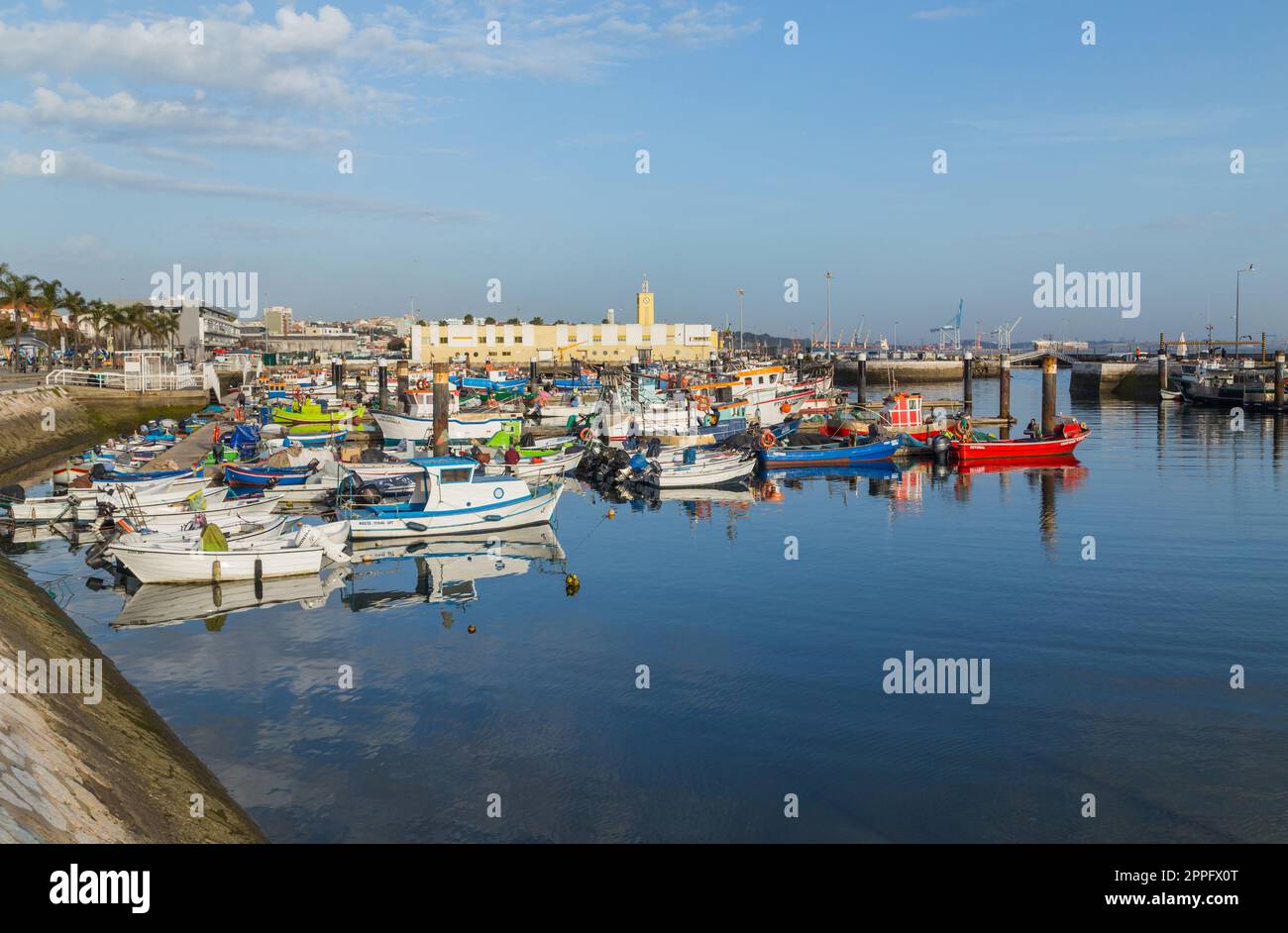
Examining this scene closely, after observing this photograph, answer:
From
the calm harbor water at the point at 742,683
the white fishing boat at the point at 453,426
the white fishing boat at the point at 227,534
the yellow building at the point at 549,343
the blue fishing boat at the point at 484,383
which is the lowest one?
the calm harbor water at the point at 742,683

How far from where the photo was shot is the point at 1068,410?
290ft

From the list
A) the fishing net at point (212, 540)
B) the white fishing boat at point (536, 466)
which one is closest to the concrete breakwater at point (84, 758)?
the fishing net at point (212, 540)

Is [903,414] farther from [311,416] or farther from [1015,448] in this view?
[311,416]

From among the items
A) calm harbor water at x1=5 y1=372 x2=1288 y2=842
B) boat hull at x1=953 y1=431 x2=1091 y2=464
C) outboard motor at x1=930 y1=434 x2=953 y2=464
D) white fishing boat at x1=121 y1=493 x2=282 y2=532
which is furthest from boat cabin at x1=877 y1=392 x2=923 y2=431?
white fishing boat at x1=121 y1=493 x2=282 y2=532

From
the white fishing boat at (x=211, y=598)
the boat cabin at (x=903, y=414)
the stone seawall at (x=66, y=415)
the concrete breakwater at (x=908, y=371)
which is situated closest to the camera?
the white fishing boat at (x=211, y=598)

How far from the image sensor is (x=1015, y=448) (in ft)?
165

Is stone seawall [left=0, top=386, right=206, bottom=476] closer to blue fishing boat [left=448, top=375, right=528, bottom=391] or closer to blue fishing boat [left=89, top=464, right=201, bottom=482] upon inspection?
blue fishing boat [left=89, top=464, right=201, bottom=482]

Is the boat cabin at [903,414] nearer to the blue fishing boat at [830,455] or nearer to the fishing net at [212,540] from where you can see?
the blue fishing boat at [830,455]

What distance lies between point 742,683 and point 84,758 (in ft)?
34.5

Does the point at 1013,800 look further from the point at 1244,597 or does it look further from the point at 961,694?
the point at 1244,597

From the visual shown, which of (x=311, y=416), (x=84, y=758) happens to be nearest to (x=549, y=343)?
(x=311, y=416)

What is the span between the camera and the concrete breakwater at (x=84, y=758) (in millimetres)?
9906

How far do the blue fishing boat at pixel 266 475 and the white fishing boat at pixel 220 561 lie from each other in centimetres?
1258
